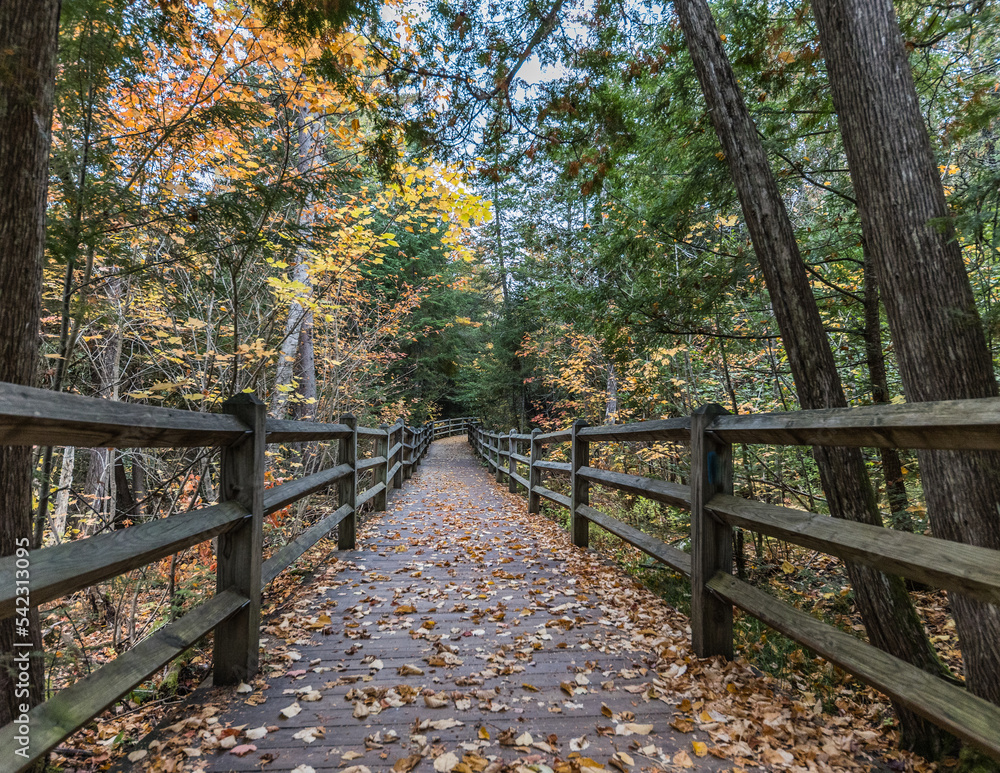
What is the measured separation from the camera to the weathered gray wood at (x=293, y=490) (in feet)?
10.1

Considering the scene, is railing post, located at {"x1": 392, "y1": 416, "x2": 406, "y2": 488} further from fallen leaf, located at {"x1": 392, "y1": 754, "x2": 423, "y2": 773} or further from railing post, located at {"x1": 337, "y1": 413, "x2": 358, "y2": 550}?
fallen leaf, located at {"x1": 392, "y1": 754, "x2": 423, "y2": 773}

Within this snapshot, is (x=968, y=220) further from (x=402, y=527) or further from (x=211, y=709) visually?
(x=402, y=527)

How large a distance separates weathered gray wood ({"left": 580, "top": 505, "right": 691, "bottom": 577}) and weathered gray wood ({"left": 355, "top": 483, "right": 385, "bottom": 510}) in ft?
9.14

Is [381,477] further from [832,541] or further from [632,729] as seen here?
[832,541]

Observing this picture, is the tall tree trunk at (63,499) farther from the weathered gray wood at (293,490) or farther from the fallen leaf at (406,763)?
the fallen leaf at (406,763)

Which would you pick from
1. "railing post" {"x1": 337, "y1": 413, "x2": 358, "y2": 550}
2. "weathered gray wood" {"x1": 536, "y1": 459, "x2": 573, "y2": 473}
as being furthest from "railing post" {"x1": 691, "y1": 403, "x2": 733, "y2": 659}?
"railing post" {"x1": 337, "y1": 413, "x2": 358, "y2": 550}

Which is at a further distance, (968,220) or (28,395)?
(968,220)

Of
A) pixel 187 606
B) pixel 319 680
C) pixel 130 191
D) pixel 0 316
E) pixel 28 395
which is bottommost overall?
pixel 187 606

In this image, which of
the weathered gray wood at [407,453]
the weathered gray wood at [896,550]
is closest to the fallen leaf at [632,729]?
the weathered gray wood at [896,550]

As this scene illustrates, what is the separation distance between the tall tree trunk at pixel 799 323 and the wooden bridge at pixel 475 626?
0.55 m

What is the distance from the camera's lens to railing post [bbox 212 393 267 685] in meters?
2.54

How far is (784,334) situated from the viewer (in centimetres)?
292

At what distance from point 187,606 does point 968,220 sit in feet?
19.2

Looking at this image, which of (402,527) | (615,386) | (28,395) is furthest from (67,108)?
(615,386)
